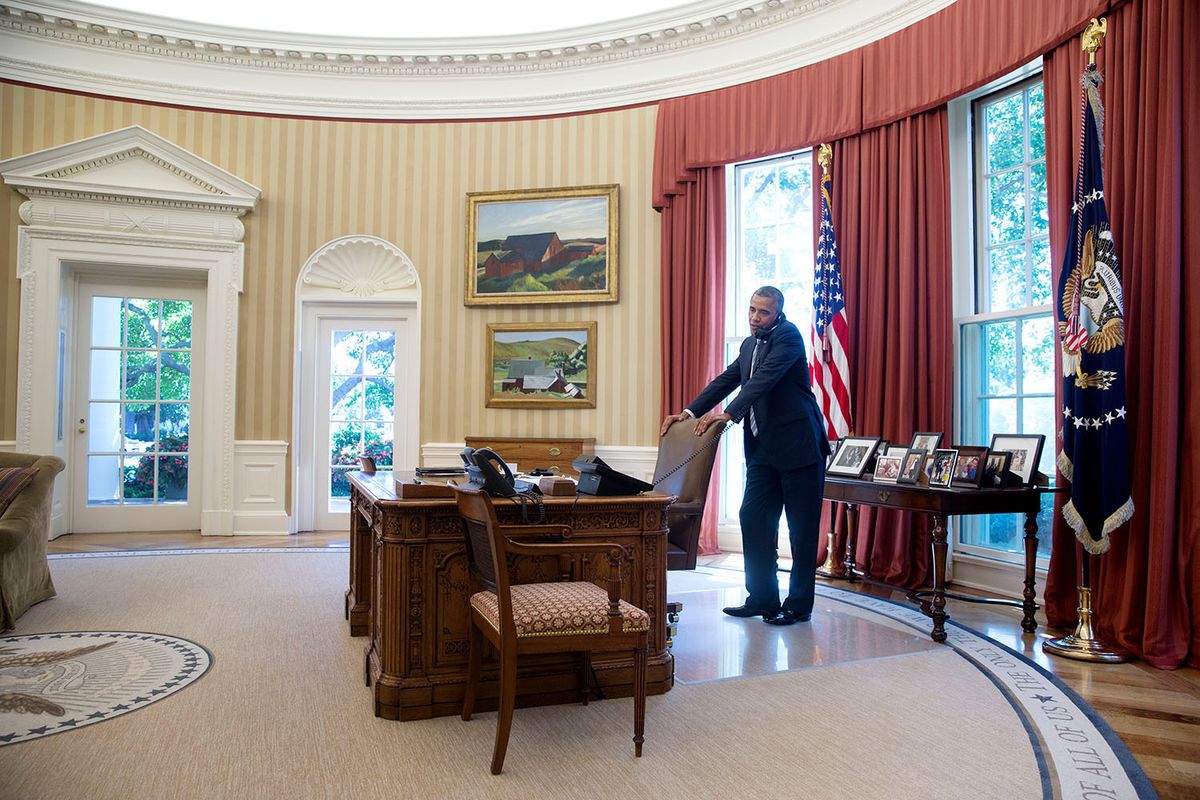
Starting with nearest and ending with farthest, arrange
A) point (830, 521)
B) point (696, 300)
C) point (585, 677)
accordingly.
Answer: point (585, 677)
point (830, 521)
point (696, 300)

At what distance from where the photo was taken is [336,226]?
303 inches

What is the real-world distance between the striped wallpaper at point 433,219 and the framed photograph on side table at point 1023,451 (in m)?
3.17

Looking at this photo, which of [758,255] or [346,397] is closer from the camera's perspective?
[758,255]

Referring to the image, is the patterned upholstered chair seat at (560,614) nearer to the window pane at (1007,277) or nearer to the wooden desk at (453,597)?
the wooden desk at (453,597)

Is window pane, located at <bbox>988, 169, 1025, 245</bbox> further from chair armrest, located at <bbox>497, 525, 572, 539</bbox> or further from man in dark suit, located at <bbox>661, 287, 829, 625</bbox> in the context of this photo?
chair armrest, located at <bbox>497, 525, 572, 539</bbox>

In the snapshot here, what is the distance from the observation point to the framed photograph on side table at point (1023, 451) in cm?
442

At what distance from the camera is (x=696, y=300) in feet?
22.9

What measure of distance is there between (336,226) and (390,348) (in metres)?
1.24

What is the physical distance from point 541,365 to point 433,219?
1.74 meters

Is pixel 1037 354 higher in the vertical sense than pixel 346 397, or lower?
higher

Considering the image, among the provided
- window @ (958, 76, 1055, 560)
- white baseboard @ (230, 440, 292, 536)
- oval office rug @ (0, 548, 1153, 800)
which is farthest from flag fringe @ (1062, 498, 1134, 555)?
white baseboard @ (230, 440, 292, 536)

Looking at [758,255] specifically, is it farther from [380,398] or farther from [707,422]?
[380,398]

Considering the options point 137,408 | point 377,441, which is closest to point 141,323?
point 137,408

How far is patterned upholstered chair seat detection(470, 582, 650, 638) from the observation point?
102 inches
